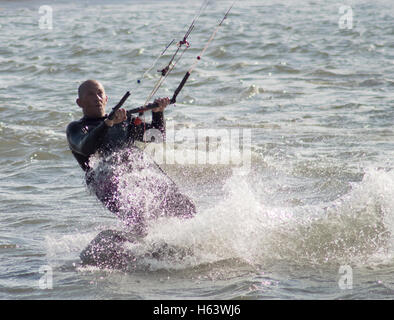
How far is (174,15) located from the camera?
2722 centimetres

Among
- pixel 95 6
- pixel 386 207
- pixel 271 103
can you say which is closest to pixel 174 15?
pixel 95 6

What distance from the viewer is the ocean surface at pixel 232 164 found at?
20.5 feet

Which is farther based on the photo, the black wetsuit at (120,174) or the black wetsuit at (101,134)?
the black wetsuit at (120,174)

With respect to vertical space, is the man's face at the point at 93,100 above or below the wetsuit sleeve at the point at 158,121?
above

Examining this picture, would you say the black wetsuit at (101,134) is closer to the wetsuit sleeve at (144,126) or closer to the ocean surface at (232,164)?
the wetsuit sleeve at (144,126)

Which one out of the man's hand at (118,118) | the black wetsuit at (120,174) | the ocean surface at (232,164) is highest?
the man's hand at (118,118)

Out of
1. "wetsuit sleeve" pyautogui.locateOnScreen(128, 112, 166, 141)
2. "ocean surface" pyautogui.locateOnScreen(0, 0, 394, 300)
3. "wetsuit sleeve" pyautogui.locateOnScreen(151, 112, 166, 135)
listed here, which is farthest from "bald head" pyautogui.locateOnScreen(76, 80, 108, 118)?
"ocean surface" pyautogui.locateOnScreen(0, 0, 394, 300)

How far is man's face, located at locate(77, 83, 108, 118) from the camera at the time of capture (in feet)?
21.3

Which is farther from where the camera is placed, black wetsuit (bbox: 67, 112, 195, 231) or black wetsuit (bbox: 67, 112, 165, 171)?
black wetsuit (bbox: 67, 112, 195, 231)

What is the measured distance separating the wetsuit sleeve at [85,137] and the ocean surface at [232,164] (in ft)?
3.11

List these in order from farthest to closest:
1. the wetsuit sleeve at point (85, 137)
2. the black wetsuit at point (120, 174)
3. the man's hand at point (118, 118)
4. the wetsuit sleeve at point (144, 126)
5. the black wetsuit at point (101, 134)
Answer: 1. the wetsuit sleeve at point (144, 126)
2. the black wetsuit at point (120, 174)
3. the black wetsuit at point (101, 134)
4. the wetsuit sleeve at point (85, 137)
5. the man's hand at point (118, 118)

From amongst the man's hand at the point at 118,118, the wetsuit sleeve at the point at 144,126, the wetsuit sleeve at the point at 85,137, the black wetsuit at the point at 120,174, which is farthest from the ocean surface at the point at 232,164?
the man's hand at the point at 118,118

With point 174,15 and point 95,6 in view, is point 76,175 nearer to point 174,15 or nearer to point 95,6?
point 174,15

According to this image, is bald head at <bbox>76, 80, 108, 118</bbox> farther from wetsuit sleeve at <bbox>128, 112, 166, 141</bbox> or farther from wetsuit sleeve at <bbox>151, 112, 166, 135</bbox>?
wetsuit sleeve at <bbox>151, 112, 166, 135</bbox>
